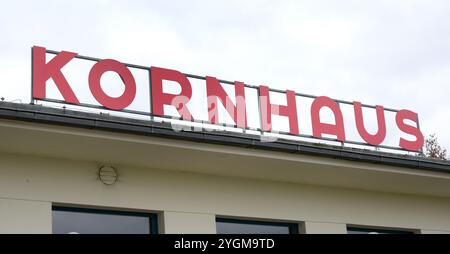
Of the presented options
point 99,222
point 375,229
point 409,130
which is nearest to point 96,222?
point 99,222

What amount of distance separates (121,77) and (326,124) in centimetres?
399

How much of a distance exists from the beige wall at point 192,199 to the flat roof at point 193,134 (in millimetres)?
1166

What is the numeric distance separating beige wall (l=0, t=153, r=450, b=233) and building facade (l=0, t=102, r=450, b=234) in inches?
0.6

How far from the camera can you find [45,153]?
12.5m

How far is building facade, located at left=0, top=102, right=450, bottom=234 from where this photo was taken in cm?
1210

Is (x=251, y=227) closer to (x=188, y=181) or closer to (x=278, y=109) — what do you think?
(x=188, y=181)

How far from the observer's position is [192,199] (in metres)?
13.6

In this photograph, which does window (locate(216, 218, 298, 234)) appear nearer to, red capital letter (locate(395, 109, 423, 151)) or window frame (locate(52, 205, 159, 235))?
window frame (locate(52, 205, 159, 235))

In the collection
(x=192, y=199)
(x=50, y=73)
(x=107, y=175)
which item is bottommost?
(x=192, y=199)

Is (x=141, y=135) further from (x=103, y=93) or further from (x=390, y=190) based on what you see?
(x=390, y=190)

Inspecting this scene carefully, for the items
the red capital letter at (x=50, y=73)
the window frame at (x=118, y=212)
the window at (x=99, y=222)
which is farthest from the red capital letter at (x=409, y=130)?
the red capital letter at (x=50, y=73)

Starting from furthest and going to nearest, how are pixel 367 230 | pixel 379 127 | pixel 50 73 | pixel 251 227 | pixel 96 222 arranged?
pixel 379 127 → pixel 367 230 → pixel 251 227 → pixel 50 73 → pixel 96 222
